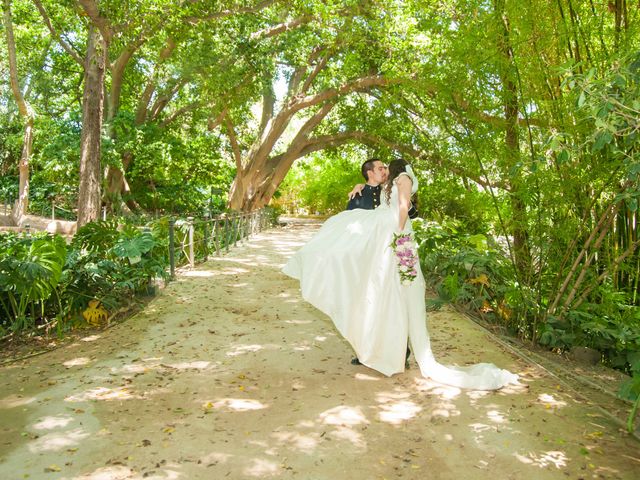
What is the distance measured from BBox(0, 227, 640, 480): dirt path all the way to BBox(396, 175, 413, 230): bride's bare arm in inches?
50.0

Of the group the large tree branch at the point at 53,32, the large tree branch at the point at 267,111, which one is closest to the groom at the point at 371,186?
the large tree branch at the point at 53,32

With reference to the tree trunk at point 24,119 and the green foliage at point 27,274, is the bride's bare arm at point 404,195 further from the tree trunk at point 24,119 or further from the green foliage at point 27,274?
the tree trunk at point 24,119

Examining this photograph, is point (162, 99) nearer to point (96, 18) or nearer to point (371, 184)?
point (96, 18)

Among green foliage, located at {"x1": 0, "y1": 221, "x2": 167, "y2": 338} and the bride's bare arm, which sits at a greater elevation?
the bride's bare arm

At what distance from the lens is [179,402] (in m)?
4.00

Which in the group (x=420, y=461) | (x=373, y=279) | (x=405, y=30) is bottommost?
(x=420, y=461)

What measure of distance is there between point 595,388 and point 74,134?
1812 centimetres

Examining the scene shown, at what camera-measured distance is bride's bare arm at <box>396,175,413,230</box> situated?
176 inches

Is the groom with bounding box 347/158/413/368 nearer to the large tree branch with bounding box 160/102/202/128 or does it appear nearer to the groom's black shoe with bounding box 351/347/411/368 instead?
the groom's black shoe with bounding box 351/347/411/368

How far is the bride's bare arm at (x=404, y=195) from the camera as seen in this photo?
4465mm

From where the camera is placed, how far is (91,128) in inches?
404

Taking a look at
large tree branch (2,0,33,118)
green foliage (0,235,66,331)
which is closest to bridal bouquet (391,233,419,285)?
green foliage (0,235,66,331)

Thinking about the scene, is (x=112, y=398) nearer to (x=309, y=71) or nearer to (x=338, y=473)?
(x=338, y=473)

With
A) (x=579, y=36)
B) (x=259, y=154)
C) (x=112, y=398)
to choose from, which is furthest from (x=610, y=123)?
(x=259, y=154)
